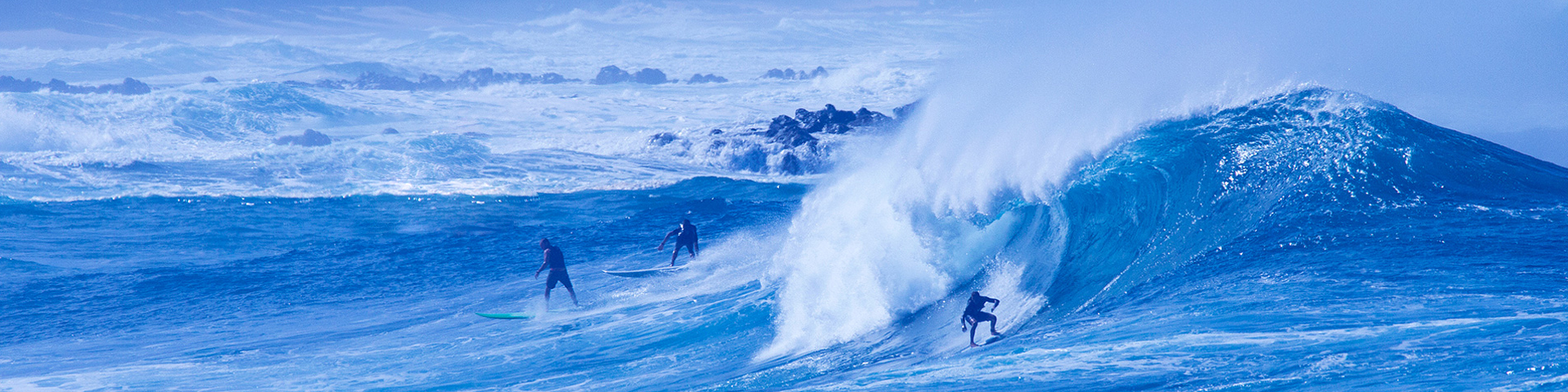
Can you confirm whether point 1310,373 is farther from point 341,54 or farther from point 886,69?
point 341,54

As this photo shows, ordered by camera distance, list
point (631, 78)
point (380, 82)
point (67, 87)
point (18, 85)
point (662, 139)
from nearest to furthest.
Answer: point (662, 139), point (67, 87), point (18, 85), point (380, 82), point (631, 78)

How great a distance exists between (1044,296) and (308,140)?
2896 cm

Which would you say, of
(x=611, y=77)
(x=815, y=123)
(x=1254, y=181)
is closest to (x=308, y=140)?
(x=815, y=123)

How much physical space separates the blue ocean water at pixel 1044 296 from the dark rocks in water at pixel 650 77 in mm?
42956

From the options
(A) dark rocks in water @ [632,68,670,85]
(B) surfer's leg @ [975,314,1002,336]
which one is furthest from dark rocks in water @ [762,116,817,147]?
(A) dark rocks in water @ [632,68,670,85]

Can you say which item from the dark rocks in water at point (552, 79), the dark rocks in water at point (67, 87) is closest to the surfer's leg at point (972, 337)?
the dark rocks in water at point (67, 87)

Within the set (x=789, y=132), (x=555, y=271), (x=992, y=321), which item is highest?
(x=789, y=132)

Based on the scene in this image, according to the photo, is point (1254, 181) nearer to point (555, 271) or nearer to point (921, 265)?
point (921, 265)

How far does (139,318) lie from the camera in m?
11.9

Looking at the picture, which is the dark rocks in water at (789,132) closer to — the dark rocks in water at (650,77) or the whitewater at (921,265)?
the whitewater at (921,265)

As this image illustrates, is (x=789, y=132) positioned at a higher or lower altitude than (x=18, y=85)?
lower

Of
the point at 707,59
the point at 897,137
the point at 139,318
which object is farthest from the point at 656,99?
the point at 139,318

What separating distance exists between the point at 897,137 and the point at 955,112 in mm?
911

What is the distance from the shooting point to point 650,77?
59219 millimetres
